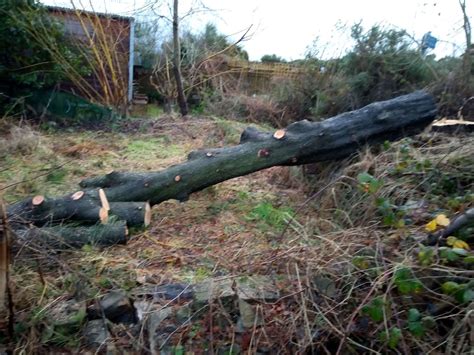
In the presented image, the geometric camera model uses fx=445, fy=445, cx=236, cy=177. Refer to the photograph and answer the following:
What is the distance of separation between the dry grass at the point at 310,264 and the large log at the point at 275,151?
255mm

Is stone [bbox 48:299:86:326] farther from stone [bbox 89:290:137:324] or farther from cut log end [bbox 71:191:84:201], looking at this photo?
cut log end [bbox 71:191:84:201]

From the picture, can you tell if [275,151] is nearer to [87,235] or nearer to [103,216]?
[103,216]

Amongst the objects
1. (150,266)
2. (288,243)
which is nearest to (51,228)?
(150,266)

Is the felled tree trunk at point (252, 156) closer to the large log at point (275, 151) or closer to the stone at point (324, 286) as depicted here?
the large log at point (275, 151)

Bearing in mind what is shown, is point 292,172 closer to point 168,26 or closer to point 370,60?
point 370,60

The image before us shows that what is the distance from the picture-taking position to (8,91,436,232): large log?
445cm

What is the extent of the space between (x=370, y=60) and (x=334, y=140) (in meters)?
3.67

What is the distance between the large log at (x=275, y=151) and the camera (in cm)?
445

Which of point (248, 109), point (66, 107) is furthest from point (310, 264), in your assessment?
point (66, 107)

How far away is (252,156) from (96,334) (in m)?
2.42

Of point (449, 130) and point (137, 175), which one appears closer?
point (137, 175)

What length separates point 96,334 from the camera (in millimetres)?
2818

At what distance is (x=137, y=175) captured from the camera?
14.8ft

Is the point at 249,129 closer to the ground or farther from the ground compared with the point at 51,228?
farther from the ground
